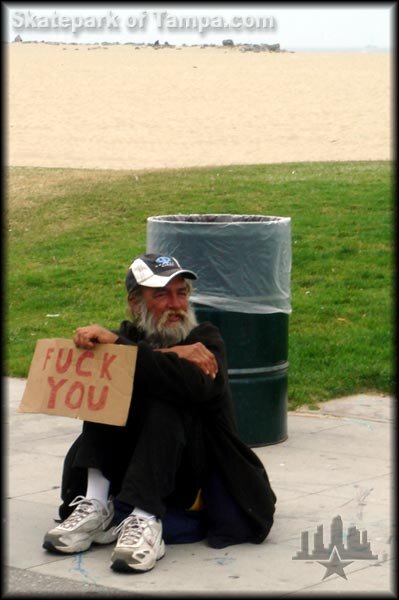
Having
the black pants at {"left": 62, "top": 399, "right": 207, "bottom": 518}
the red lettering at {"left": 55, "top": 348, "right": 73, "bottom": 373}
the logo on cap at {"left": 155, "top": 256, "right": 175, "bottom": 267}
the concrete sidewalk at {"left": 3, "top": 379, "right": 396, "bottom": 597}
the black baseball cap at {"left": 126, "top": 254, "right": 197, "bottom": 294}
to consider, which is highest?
the logo on cap at {"left": 155, "top": 256, "right": 175, "bottom": 267}

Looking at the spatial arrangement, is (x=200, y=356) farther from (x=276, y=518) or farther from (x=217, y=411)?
(x=276, y=518)

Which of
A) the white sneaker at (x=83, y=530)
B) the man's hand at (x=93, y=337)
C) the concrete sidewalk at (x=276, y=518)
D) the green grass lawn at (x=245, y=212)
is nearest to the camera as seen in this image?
the concrete sidewalk at (x=276, y=518)

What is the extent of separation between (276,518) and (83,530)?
897mm

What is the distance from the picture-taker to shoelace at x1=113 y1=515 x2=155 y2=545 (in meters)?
4.80

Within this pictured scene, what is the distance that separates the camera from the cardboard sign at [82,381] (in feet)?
16.3

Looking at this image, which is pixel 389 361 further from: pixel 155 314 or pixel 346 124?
pixel 346 124

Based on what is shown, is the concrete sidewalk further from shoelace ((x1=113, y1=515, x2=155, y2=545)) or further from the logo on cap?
the logo on cap

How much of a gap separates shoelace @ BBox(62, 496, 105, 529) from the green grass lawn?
295 cm

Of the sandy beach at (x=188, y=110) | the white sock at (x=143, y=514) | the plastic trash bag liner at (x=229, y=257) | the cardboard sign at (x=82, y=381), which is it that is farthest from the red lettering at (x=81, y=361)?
the sandy beach at (x=188, y=110)

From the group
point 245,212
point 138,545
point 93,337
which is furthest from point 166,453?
point 245,212

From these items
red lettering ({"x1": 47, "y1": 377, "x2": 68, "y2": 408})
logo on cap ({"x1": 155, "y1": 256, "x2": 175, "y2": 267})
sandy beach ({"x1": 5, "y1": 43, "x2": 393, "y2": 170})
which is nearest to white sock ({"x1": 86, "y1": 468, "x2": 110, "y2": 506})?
red lettering ({"x1": 47, "y1": 377, "x2": 68, "y2": 408})

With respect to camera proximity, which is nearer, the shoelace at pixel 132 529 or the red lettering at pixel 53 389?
the shoelace at pixel 132 529

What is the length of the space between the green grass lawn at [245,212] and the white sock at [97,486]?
289cm

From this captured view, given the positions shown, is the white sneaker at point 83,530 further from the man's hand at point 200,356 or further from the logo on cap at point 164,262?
the logo on cap at point 164,262
